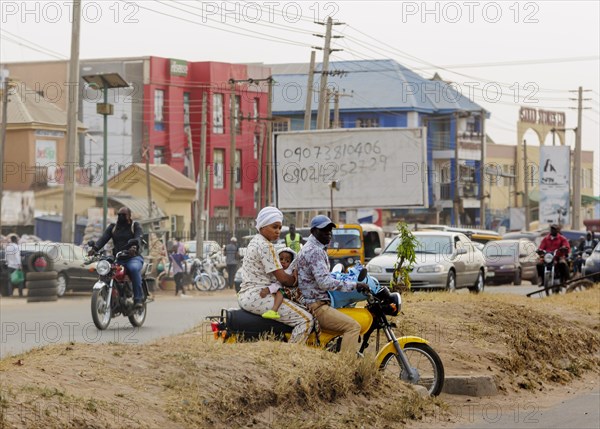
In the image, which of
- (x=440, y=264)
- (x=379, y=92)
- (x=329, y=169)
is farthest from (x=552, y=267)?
(x=379, y=92)

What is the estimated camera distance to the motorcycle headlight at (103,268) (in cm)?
1850

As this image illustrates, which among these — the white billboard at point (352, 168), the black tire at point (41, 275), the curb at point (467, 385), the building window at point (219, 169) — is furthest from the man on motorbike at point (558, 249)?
the building window at point (219, 169)

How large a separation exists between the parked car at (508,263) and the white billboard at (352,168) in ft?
12.0

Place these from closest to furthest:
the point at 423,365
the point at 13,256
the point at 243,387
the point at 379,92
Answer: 1. the point at 243,387
2. the point at 423,365
3. the point at 13,256
4. the point at 379,92

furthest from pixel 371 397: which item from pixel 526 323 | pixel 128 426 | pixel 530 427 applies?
pixel 526 323

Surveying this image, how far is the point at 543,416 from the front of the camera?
38.7ft

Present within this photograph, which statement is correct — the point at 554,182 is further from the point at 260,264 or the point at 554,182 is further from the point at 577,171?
the point at 260,264

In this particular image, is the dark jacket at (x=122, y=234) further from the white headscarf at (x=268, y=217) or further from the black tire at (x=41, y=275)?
the black tire at (x=41, y=275)

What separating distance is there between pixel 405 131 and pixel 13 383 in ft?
107

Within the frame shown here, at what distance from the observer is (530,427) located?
10.9 m

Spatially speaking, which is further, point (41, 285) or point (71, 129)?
point (71, 129)

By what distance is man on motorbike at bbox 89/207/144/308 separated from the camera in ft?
62.4

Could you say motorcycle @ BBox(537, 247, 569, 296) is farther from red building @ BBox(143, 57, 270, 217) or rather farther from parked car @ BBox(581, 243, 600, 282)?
red building @ BBox(143, 57, 270, 217)

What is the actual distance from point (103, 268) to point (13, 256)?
624 inches
